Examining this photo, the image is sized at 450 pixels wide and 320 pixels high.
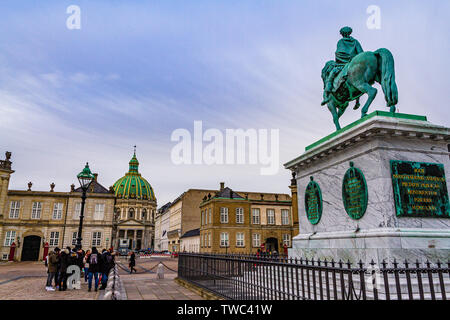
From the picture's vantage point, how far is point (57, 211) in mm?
48469

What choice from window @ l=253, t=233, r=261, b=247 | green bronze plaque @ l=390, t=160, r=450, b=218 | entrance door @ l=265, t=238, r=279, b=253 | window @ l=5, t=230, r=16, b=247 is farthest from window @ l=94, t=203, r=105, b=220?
green bronze plaque @ l=390, t=160, r=450, b=218

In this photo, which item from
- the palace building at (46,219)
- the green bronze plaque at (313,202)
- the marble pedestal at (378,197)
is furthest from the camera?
the palace building at (46,219)

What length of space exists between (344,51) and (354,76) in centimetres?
166

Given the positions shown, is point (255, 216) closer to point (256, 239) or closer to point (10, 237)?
point (256, 239)

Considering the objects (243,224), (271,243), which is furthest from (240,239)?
(271,243)

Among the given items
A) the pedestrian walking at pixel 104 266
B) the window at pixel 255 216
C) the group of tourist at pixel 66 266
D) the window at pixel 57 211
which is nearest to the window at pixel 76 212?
the window at pixel 57 211

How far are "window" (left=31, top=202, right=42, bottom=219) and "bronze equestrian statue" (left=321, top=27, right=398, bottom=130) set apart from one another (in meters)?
49.1

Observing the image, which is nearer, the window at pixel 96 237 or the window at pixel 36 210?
the window at pixel 36 210

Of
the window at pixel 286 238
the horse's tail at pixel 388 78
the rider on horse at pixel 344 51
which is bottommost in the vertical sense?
the window at pixel 286 238

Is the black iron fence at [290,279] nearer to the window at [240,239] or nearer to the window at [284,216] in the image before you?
the window at [240,239]

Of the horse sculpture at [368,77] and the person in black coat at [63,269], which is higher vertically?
the horse sculpture at [368,77]

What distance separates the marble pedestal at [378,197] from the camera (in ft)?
21.8
